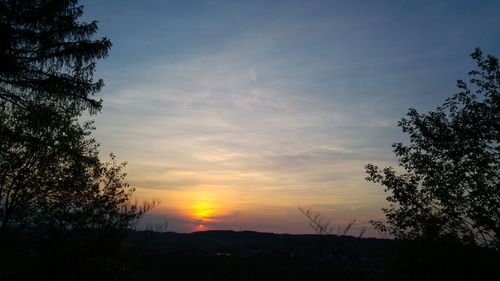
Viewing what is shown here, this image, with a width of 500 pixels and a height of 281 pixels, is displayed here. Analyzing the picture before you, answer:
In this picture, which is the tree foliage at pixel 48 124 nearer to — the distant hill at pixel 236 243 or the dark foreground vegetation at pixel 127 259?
the dark foreground vegetation at pixel 127 259

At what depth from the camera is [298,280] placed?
95.8m

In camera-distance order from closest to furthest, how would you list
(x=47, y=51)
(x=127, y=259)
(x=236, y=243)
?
(x=47, y=51) → (x=127, y=259) → (x=236, y=243)

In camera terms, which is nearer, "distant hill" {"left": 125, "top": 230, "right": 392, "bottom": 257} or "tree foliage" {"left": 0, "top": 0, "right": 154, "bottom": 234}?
"tree foliage" {"left": 0, "top": 0, "right": 154, "bottom": 234}

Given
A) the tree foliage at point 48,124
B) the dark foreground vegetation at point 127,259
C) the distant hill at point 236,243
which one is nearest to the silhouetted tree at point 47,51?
the tree foliage at point 48,124

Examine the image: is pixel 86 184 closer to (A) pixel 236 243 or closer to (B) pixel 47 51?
(B) pixel 47 51

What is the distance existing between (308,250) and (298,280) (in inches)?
794

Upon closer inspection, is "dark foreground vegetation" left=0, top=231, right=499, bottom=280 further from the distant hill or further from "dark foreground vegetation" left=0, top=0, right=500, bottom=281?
the distant hill

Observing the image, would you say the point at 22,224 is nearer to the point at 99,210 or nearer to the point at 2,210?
the point at 2,210

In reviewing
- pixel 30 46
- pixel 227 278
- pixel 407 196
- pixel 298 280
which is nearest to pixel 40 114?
pixel 30 46

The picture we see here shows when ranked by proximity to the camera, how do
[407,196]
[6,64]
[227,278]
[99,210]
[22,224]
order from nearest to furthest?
[6,64]
[407,196]
[22,224]
[99,210]
[227,278]

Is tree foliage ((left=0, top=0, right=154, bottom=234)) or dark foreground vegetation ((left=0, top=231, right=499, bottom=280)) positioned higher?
tree foliage ((left=0, top=0, right=154, bottom=234))

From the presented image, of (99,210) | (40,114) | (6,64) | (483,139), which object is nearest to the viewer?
(6,64)

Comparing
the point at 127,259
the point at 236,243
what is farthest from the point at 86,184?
the point at 236,243

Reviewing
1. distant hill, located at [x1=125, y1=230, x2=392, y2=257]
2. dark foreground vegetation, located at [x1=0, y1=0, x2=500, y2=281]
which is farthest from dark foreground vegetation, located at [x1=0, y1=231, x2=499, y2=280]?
distant hill, located at [x1=125, y1=230, x2=392, y2=257]
